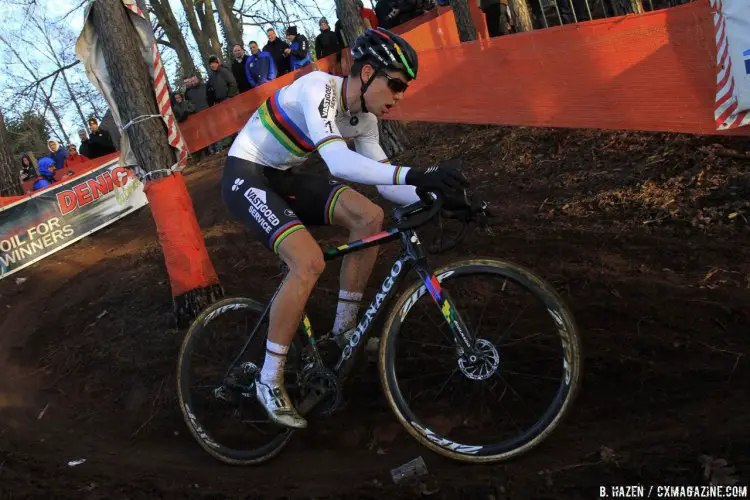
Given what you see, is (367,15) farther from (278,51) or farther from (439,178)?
(439,178)

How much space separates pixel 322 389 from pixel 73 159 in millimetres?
13687

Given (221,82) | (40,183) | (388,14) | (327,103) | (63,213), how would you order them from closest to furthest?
(327,103) → (63,213) → (40,183) → (388,14) → (221,82)

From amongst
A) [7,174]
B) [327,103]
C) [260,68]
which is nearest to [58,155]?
[7,174]

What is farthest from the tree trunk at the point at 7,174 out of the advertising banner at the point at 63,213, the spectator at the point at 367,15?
the spectator at the point at 367,15

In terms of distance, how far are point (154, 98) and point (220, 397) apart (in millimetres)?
3148

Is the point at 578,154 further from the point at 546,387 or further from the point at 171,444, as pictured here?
Answer: the point at 171,444

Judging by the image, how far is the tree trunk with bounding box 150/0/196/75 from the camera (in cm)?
2020

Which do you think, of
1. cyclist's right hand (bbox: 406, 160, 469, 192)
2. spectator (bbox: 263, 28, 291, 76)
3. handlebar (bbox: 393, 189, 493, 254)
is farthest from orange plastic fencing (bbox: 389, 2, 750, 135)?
spectator (bbox: 263, 28, 291, 76)

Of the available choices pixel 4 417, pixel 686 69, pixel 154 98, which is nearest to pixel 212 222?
pixel 154 98

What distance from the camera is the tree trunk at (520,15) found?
31.8 feet

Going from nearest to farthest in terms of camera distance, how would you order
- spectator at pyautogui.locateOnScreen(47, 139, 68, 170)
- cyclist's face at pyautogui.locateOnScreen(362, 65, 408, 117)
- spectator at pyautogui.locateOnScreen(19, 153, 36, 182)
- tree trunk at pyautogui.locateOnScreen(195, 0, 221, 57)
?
cyclist's face at pyautogui.locateOnScreen(362, 65, 408, 117), spectator at pyautogui.locateOnScreen(19, 153, 36, 182), spectator at pyautogui.locateOnScreen(47, 139, 68, 170), tree trunk at pyautogui.locateOnScreen(195, 0, 221, 57)

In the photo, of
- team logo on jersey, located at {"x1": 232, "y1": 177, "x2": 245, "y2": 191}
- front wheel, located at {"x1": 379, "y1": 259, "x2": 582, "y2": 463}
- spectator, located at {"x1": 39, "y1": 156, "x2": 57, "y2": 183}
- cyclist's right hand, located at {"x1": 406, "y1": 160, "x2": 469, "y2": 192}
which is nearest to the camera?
cyclist's right hand, located at {"x1": 406, "y1": 160, "x2": 469, "y2": 192}

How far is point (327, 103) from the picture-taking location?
3.28 meters

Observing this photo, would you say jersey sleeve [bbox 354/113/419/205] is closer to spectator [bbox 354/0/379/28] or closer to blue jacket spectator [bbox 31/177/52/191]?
spectator [bbox 354/0/379/28]
